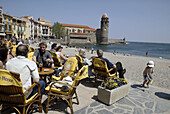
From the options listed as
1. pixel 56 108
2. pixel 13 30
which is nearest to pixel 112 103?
pixel 56 108

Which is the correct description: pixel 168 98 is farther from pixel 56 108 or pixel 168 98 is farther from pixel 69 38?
pixel 69 38

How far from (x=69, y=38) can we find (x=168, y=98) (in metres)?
67.6

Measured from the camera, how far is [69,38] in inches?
2736

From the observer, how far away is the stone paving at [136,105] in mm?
3054

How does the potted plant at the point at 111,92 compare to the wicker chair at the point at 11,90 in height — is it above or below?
below

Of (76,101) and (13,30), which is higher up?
(13,30)

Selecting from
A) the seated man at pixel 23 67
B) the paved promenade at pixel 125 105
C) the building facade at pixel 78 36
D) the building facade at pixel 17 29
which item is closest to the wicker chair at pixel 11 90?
the seated man at pixel 23 67

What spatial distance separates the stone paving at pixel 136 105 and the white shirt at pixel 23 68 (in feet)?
4.58

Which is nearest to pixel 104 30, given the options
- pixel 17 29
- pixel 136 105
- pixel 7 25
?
pixel 17 29

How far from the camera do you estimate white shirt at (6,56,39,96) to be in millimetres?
2223

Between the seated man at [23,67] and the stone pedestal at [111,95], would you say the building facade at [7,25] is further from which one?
the stone pedestal at [111,95]

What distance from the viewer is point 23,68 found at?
7.35 ft

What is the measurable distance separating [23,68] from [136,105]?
3.03 metres

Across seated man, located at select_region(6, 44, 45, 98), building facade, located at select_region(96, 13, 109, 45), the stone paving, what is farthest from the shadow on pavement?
building facade, located at select_region(96, 13, 109, 45)
